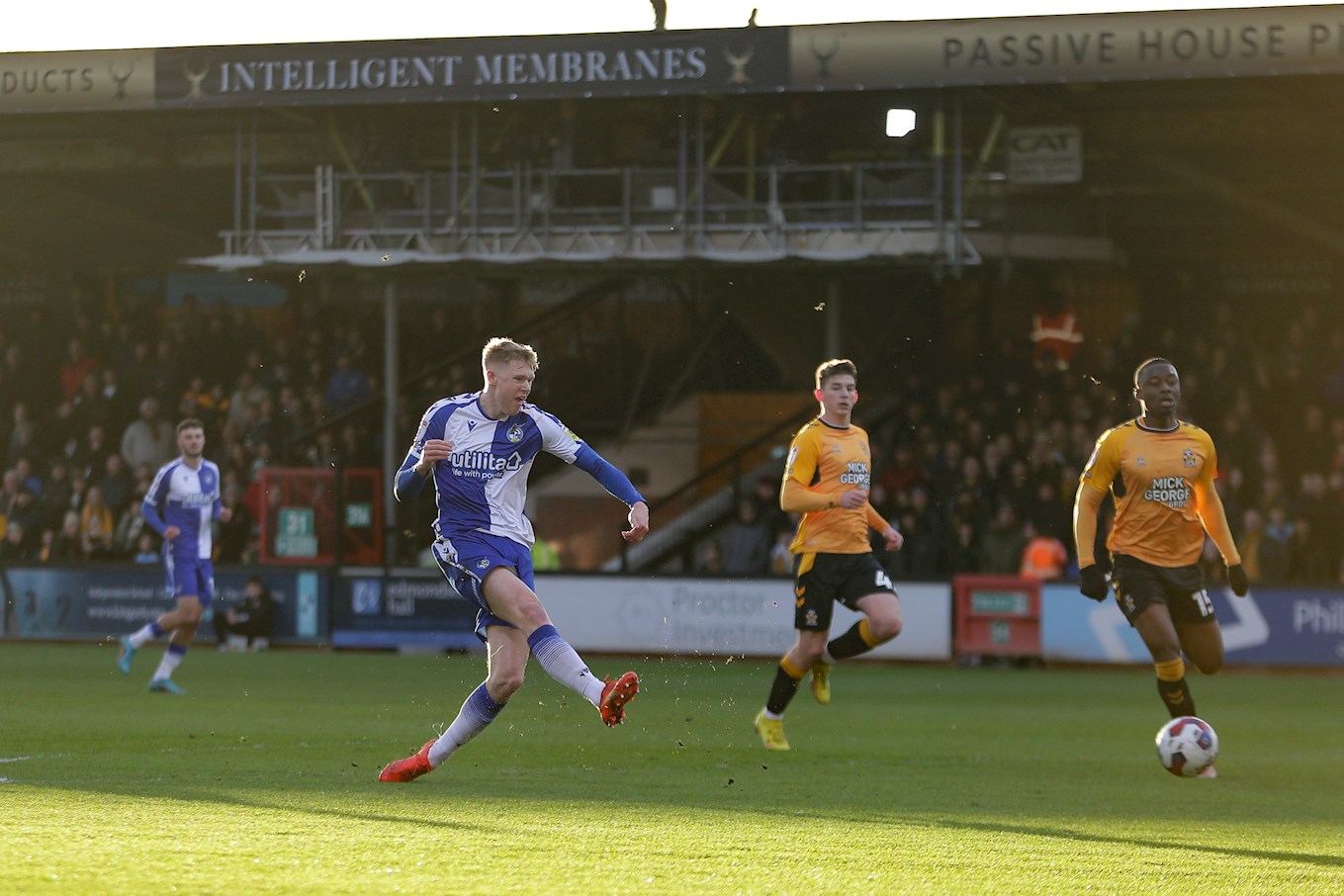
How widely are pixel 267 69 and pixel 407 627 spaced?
6.88 m

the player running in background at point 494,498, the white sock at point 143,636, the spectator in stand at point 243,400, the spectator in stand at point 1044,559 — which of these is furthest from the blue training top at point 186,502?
the spectator in stand at point 243,400

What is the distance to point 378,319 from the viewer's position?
27000mm

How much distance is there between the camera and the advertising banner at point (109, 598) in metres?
22.2

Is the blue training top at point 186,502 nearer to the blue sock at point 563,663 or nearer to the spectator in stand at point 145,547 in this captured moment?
the spectator in stand at point 145,547

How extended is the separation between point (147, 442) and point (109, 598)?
2.67 meters

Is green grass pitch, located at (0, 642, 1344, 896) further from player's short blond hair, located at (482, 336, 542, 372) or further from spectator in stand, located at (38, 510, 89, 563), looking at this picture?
spectator in stand, located at (38, 510, 89, 563)

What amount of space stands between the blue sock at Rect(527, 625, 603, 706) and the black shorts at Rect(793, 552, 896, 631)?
126 inches

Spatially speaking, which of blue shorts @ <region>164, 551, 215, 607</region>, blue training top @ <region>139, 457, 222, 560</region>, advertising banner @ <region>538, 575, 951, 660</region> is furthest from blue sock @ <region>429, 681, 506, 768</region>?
advertising banner @ <region>538, 575, 951, 660</region>

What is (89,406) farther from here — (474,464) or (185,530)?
(474,464)

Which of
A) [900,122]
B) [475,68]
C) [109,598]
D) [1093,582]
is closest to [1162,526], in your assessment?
[1093,582]

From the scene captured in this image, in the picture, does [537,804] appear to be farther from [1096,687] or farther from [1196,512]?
[1096,687]

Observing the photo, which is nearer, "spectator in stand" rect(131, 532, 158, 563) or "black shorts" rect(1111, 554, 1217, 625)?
"black shorts" rect(1111, 554, 1217, 625)

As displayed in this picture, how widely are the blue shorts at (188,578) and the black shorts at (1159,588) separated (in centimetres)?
806

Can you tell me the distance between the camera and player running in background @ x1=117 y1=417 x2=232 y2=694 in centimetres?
1547
